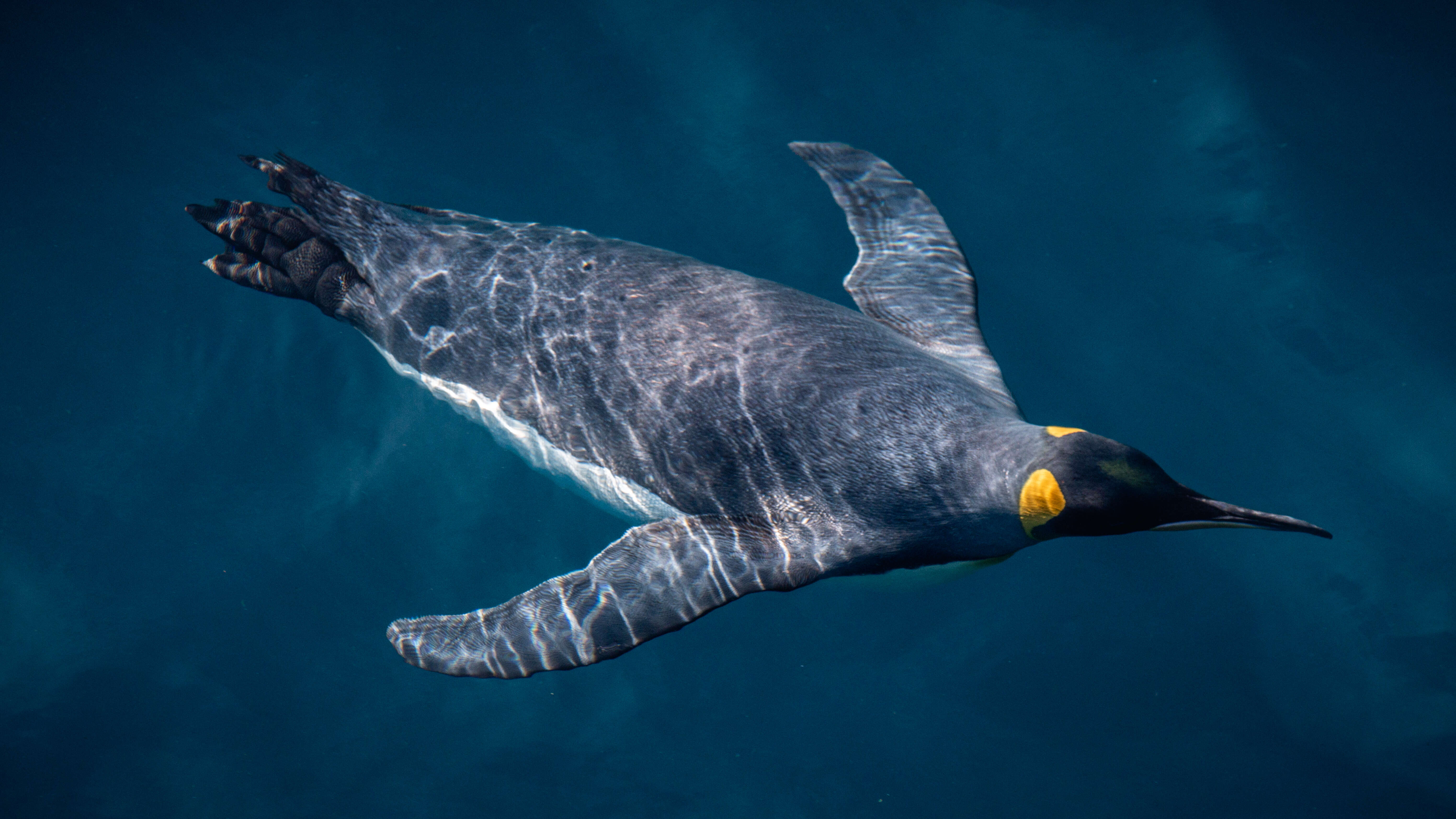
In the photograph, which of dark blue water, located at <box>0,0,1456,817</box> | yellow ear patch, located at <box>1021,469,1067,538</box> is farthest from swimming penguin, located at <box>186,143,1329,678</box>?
dark blue water, located at <box>0,0,1456,817</box>

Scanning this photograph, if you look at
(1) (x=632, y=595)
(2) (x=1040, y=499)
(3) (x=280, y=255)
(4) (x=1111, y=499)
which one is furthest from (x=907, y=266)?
(3) (x=280, y=255)

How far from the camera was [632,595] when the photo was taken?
364 cm

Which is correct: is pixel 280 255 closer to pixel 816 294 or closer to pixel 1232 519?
pixel 816 294

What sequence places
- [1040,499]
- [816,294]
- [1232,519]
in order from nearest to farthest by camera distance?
[1232,519] → [1040,499] → [816,294]

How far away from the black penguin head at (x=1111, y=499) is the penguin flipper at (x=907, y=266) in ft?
3.17

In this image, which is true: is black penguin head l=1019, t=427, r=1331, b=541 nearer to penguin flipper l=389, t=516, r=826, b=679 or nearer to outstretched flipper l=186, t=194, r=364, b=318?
penguin flipper l=389, t=516, r=826, b=679

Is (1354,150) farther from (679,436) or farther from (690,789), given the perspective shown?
(690,789)

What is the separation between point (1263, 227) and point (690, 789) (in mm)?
8538

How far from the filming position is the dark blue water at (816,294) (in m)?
6.44

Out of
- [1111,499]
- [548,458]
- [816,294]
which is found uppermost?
[816,294]

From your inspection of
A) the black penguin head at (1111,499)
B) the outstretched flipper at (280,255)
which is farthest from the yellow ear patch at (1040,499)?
the outstretched flipper at (280,255)

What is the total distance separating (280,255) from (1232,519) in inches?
243

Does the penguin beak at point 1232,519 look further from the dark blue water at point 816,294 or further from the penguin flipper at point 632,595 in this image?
the dark blue water at point 816,294

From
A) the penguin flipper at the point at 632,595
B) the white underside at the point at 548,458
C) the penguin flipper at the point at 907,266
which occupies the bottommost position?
the penguin flipper at the point at 632,595
